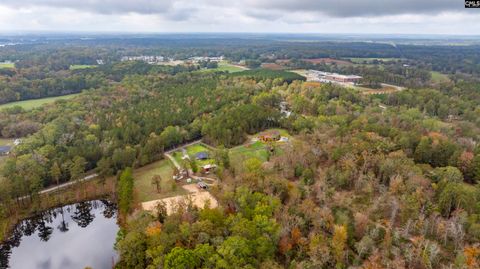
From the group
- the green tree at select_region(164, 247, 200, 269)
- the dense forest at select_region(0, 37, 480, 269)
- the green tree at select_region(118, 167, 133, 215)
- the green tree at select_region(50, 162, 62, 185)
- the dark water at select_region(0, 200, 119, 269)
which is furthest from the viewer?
the green tree at select_region(50, 162, 62, 185)

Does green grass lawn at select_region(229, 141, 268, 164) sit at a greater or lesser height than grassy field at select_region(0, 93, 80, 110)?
lesser

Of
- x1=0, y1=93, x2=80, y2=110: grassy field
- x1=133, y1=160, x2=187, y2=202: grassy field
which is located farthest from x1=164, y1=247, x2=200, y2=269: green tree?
x1=0, y1=93, x2=80, y2=110: grassy field

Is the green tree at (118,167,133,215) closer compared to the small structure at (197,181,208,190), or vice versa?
the green tree at (118,167,133,215)

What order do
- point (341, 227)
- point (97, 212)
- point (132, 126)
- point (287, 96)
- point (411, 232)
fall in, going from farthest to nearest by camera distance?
1. point (287, 96)
2. point (132, 126)
3. point (97, 212)
4. point (411, 232)
5. point (341, 227)

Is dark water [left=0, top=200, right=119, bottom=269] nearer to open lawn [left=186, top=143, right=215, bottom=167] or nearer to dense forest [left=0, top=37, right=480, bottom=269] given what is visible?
dense forest [left=0, top=37, right=480, bottom=269]

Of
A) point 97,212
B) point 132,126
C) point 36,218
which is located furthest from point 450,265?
point 132,126

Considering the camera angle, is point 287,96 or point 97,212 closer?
point 97,212

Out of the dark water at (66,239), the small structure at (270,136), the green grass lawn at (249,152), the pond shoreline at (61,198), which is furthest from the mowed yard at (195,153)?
the dark water at (66,239)

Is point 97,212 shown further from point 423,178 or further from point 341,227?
point 423,178
